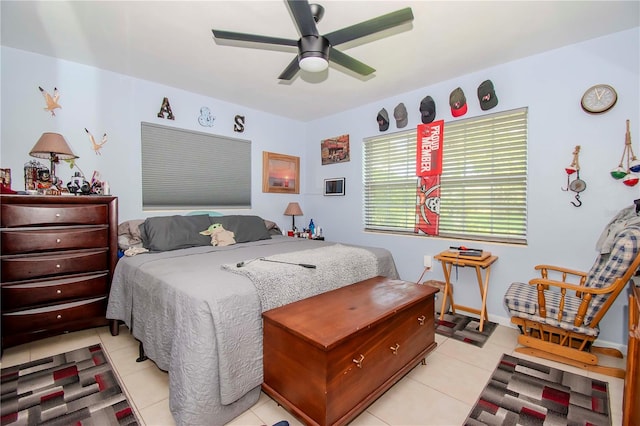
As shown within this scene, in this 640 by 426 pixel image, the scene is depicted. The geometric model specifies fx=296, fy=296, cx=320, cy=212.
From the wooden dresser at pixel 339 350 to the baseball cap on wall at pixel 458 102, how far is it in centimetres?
215

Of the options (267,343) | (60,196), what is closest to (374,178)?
(267,343)

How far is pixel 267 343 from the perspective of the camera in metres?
1.69

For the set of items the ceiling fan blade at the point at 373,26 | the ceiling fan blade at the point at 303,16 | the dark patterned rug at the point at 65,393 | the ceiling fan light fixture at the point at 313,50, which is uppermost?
the ceiling fan blade at the point at 303,16

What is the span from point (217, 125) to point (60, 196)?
6.40 ft

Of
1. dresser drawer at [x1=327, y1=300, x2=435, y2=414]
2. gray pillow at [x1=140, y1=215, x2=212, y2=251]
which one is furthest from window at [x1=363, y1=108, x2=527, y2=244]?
gray pillow at [x1=140, y1=215, x2=212, y2=251]

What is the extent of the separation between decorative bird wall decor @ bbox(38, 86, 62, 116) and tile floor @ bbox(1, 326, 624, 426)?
82.4 inches

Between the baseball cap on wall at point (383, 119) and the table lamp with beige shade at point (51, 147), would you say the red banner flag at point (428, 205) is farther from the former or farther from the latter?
the table lamp with beige shade at point (51, 147)

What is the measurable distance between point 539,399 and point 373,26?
2479 mm

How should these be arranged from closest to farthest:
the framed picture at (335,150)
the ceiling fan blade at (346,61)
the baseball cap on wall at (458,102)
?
the ceiling fan blade at (346,61)
the baseball cap on wall at (458,102)
the framed picture at (335,150)

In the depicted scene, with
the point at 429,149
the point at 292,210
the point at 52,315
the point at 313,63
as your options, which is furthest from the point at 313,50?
the point at 52,315

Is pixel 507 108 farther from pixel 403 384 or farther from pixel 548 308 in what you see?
pixel 403 384

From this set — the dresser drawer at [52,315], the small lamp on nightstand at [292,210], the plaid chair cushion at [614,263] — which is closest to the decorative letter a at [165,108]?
the small lamp on nightstand at [292,210]

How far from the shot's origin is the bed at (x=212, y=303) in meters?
1.50

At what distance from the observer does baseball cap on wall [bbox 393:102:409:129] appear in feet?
11.9
